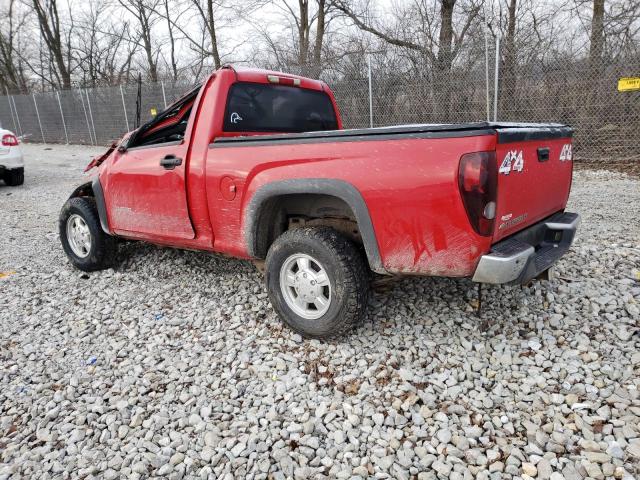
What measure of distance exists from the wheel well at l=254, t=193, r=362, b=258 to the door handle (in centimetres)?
87

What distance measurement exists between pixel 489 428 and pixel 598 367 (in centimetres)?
87

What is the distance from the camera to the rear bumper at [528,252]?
241cm

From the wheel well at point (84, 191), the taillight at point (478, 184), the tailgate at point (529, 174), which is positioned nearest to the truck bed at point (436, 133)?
the tailgate at point (529, 174)

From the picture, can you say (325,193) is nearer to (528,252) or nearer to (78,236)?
(528,252)

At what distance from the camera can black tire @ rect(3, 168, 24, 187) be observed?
10.2 metres

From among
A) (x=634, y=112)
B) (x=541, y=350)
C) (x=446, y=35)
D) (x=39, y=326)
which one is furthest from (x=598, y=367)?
(x=446, y=35)

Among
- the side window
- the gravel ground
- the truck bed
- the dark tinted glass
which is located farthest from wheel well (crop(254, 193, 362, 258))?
the side window

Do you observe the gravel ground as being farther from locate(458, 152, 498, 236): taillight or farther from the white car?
the white car

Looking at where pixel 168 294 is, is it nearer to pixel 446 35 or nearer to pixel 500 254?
pixel 500 254

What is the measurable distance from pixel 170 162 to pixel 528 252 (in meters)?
2.64

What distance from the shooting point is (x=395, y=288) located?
148 inches

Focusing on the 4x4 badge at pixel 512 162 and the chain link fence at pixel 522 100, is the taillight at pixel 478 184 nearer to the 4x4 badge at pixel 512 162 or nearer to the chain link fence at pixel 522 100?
the 4x4 badge at pixel 512 162

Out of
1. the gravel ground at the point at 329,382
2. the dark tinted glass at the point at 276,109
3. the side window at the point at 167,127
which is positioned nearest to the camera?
the gravel ground at the point at 329,382

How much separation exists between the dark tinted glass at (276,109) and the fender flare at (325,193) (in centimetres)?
83
